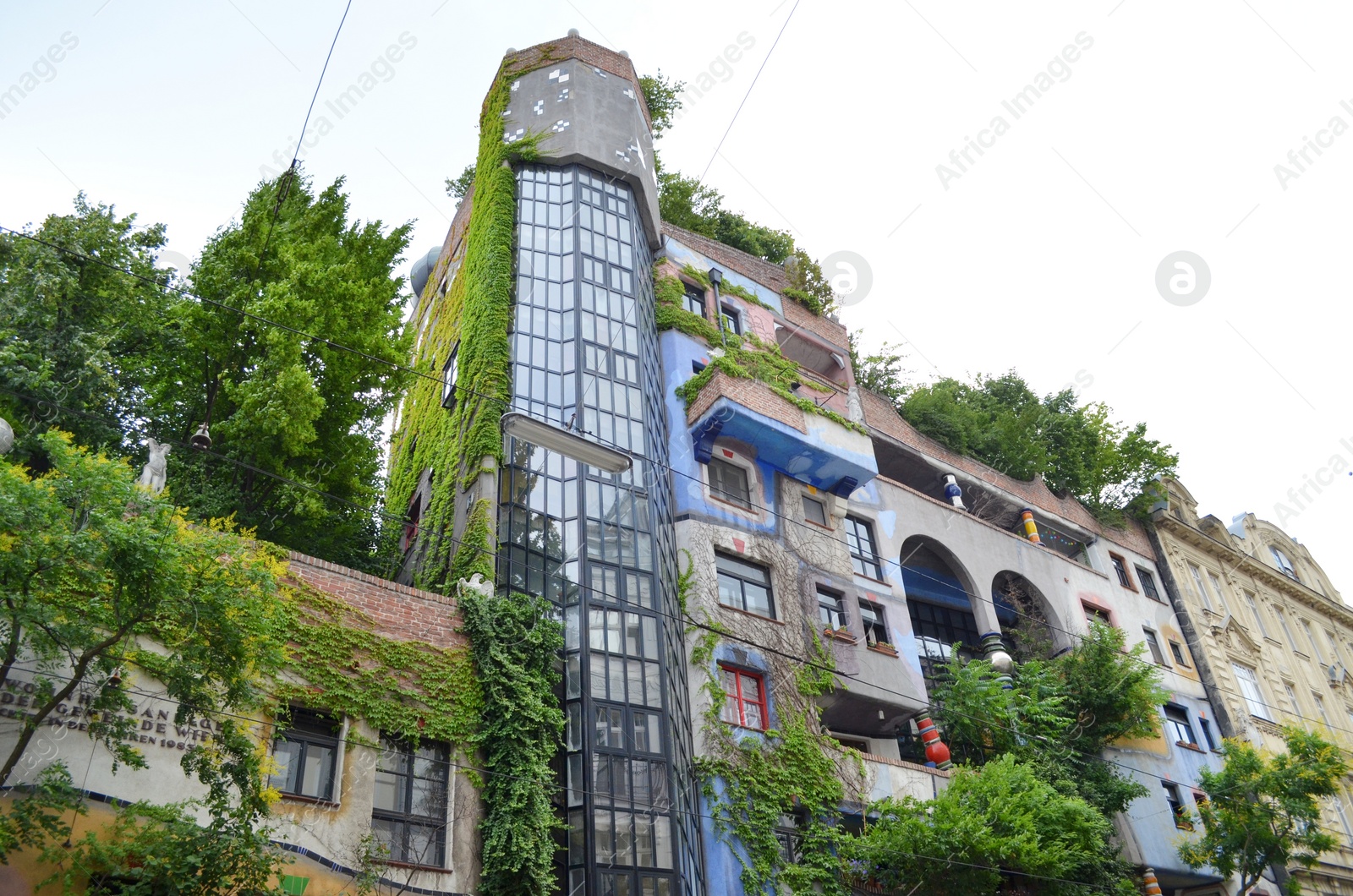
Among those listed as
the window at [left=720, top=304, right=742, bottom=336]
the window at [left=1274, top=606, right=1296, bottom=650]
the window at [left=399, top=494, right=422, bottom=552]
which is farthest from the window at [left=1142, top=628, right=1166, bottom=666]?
the window at [left=399, top=494, right=422, bottom=552]

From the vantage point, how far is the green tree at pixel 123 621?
9539 mm

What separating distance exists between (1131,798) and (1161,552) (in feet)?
40.0

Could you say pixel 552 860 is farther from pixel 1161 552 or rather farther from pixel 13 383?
pixel 1161 552

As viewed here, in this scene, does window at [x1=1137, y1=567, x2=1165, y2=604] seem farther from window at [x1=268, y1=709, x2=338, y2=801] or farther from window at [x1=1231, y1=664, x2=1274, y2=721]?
window at [x1=268, y1=709, x2=338, y2=801]

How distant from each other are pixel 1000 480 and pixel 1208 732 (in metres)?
9.02

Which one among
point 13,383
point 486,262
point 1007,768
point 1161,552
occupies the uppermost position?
point 486,262

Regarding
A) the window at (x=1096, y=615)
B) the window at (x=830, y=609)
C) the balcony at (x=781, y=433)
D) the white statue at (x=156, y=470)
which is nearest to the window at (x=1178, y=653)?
the window at (x=1096, y=615)

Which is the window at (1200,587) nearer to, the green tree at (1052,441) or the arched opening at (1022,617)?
the green tree at (1052,441)

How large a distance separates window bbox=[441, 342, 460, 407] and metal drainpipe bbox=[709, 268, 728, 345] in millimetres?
6323

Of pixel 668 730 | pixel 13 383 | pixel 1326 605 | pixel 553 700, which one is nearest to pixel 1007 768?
pixel 668 730

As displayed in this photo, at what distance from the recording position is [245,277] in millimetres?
19922

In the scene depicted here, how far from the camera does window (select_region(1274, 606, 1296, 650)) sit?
122 feet

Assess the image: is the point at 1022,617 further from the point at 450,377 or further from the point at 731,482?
the point at 450,377

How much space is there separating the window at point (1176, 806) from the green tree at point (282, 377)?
20.5 metres
